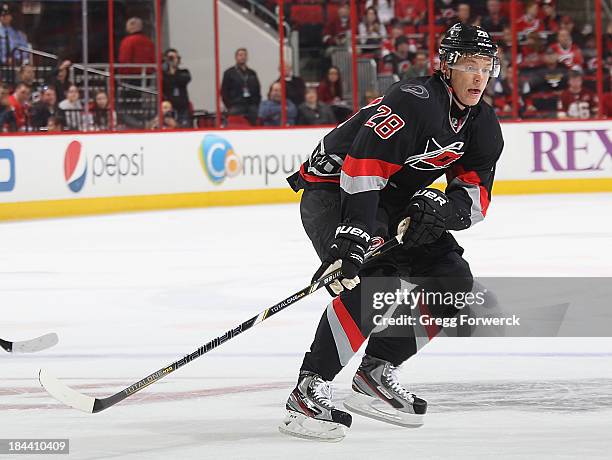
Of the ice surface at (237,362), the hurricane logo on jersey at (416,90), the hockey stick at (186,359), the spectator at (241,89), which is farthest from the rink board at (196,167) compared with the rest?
the hurricane logo on jersey at (416,90)

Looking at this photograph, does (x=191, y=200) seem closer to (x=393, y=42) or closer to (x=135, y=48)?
(x=135, y=48)

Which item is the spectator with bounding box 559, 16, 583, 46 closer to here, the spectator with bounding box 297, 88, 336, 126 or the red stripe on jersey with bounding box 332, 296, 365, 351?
the spectator with bounding box 297, 88, 336, 126

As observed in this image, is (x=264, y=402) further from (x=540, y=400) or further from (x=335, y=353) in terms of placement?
(x=540, y=400)

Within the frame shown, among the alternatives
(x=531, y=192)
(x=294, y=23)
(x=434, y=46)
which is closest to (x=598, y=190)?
(x=531, y=192)

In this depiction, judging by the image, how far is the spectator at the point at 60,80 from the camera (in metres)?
10.8

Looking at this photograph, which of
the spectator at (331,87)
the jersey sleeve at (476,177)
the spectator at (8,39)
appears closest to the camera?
the jersey sleeve at (476,177)

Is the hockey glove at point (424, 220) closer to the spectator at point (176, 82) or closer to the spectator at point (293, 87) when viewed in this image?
the spectator at point (176, 82)

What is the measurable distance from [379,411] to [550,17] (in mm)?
9794

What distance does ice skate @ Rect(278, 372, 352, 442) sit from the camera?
3.14 meters

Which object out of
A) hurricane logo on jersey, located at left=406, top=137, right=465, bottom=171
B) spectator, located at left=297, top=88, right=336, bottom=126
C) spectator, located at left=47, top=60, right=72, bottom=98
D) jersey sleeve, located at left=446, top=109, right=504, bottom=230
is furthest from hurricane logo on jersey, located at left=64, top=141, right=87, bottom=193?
hurricane logo on jersey, located at left=406, top=137, right=465, bottom=171

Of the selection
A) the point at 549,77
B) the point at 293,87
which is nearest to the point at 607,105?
the point at 549,77

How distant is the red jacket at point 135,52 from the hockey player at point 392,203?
8.29 m

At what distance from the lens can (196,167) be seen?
429 inches

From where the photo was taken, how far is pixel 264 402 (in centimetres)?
358
